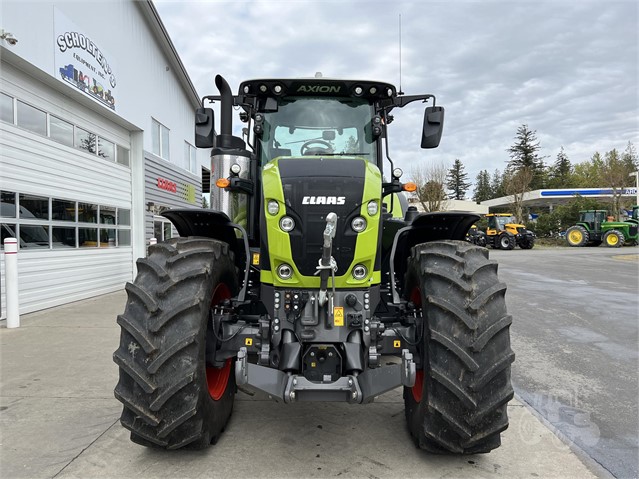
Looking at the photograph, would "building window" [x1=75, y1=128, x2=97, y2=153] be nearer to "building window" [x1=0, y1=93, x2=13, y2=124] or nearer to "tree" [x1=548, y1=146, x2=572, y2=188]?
"building window" [x1=0, y1=93, x2=13, y2=124]

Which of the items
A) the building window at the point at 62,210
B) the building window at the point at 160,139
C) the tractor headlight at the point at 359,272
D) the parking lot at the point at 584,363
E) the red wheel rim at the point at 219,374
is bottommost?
the parking lot at the point at 584,363

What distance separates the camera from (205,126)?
3.85 m

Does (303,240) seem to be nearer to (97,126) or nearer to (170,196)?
(97,126)

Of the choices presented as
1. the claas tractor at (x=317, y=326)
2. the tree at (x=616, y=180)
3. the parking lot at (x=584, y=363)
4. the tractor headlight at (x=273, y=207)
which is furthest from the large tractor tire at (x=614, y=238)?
the tractor headlight at (x=273, y=207)

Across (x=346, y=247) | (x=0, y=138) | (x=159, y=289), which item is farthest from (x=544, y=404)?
(x=0, y=138)

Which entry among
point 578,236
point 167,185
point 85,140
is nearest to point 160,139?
point 167,185

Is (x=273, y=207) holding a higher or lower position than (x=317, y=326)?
higher

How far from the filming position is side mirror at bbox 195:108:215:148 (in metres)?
3.83

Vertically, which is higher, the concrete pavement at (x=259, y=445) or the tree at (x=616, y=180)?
the tree at (x=616, y=180)

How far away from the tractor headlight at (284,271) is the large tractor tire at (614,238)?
32.3 meters

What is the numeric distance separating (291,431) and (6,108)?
7450 mm

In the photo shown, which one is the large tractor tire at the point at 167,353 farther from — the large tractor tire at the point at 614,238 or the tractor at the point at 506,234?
the large tractor tire at the point at 614,238

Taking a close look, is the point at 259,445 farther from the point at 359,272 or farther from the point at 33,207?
the point at 33,207

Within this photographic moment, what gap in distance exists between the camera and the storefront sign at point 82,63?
858 centimetres
